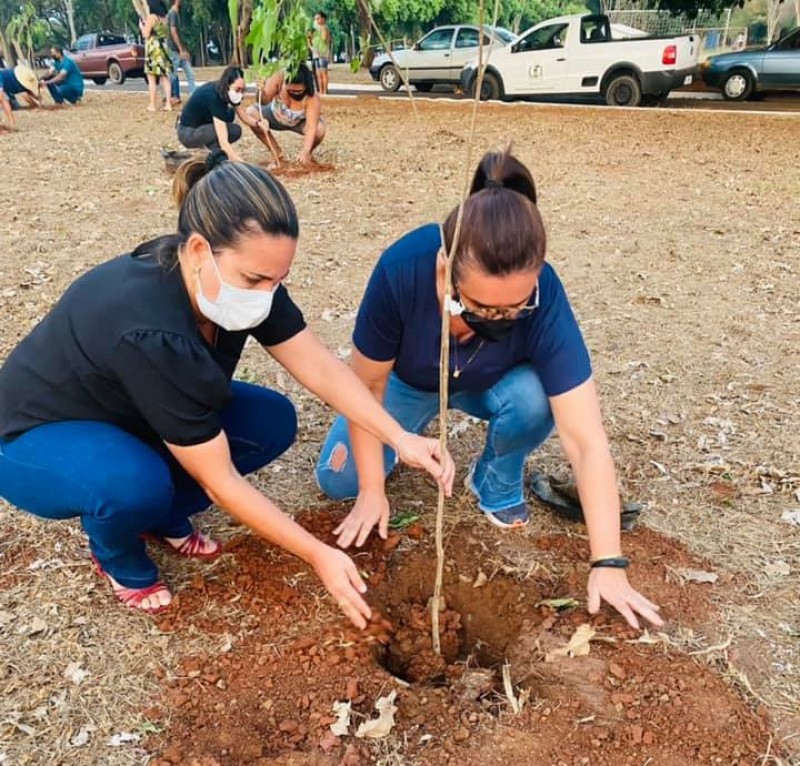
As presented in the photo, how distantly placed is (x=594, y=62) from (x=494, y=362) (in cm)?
1075

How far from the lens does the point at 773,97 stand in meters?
12.5

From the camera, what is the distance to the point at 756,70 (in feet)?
37.9

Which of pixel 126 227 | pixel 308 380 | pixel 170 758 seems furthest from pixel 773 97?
pixel 170 758

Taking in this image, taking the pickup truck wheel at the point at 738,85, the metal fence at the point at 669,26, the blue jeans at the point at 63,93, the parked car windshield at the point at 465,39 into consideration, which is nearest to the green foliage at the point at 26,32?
the blue jeans at the point at 63,93

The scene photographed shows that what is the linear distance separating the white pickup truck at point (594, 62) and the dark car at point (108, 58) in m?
12.1

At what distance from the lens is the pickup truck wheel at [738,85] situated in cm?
1173

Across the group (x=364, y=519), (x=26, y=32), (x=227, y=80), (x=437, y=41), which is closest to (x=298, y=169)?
(x=227, y=80)

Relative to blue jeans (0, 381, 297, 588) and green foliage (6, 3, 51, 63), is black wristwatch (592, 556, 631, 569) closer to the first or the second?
blue jeans (0, 381, 297, 588)

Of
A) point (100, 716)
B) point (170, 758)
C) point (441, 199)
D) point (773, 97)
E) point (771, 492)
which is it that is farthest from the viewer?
point (773, 97)

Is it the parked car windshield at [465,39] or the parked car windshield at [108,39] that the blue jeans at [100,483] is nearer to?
the parked car windshield at [465,39]

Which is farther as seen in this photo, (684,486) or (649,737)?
(684,486)

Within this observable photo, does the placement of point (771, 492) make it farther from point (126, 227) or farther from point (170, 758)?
point (126, 227)

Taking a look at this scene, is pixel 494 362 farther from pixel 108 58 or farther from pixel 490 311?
pixel 108 58

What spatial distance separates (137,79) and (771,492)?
77.7 ft
